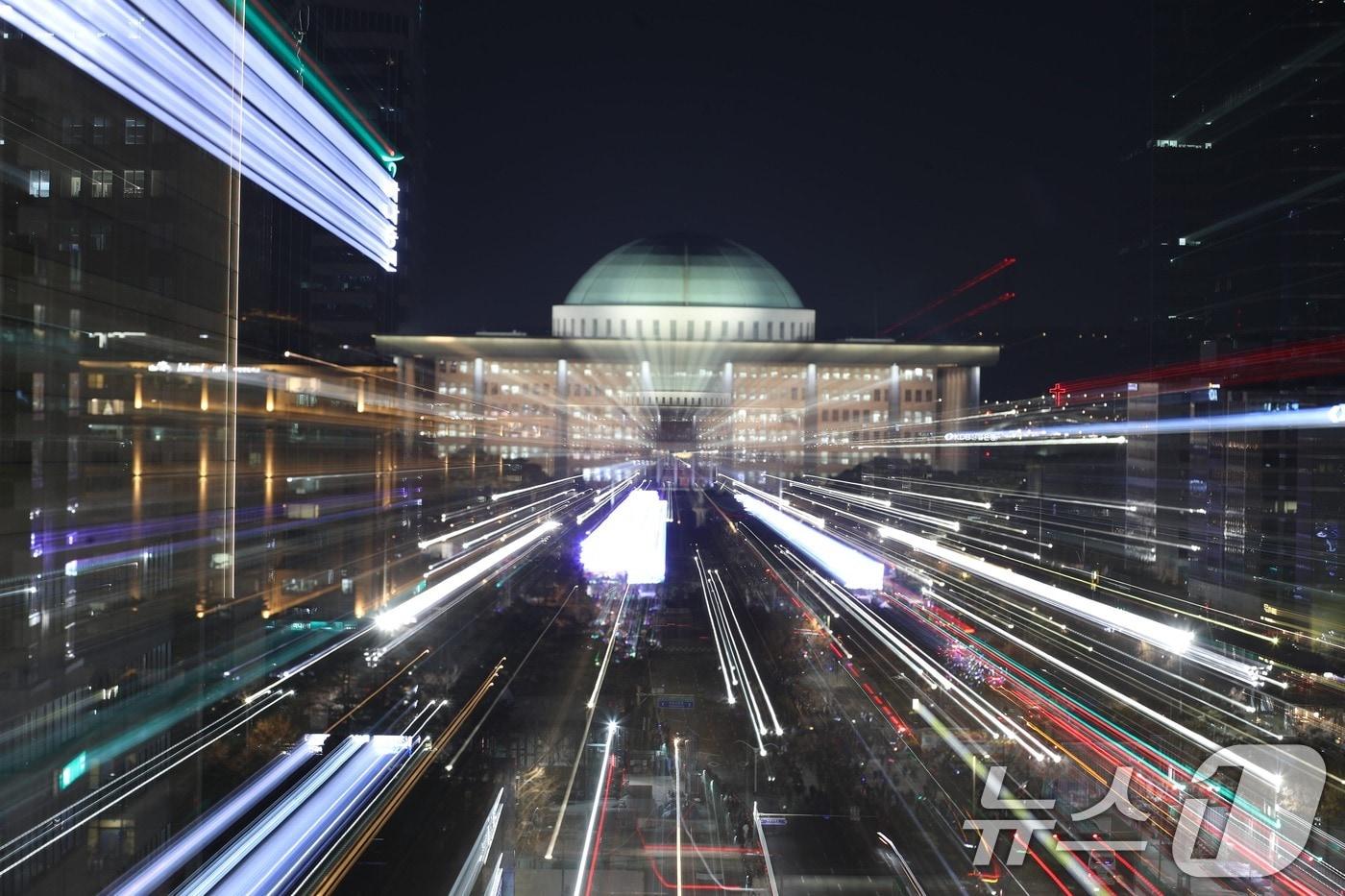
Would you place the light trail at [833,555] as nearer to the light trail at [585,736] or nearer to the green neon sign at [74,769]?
the light trail at [585,736]

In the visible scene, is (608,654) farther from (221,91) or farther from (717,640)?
(221,91)

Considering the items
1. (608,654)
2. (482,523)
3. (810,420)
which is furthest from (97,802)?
(810,420)

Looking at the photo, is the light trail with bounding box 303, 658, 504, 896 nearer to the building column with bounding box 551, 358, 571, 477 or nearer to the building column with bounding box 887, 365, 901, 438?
the building column with bounding box 551, 358, 571, 477

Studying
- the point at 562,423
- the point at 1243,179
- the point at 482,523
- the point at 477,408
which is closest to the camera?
the point at 1243,179

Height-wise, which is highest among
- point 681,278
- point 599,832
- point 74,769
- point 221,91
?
point 681,278

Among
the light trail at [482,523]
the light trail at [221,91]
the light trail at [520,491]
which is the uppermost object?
the light trail at [221,91]

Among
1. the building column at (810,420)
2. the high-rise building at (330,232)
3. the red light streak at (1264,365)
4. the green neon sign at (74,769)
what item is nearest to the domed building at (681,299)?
the building column at (810,420)

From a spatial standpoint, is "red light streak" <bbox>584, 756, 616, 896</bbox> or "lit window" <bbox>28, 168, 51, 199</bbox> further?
"red light streak" <bbox>584, 756, 616, 896</bbox>

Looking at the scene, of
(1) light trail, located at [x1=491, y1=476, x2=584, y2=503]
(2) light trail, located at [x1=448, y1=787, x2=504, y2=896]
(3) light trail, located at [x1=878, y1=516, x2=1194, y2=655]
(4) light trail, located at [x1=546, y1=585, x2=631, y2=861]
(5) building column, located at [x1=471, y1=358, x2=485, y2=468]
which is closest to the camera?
(2) light trail, located at [x1=448, y1=787, x2=504, y2=896]

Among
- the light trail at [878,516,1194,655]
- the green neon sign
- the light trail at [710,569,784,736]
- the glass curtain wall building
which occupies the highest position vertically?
the glass curtain wall building

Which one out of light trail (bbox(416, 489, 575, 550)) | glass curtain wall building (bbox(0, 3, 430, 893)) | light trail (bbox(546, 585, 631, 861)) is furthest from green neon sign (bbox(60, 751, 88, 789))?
light trail (bbox(416, 489, 575, 550))
